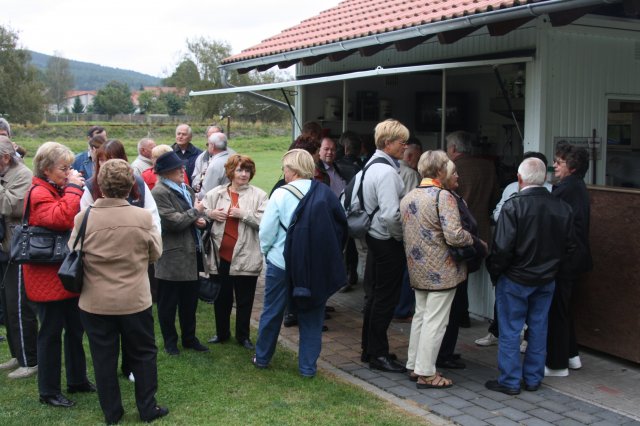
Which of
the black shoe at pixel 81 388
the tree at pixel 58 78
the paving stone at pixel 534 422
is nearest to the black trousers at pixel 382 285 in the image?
the paving stone at pixel 534 422

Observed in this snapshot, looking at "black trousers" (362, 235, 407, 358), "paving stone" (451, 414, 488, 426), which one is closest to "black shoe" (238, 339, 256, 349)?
"black trousers" (362, 235, 407, 358)

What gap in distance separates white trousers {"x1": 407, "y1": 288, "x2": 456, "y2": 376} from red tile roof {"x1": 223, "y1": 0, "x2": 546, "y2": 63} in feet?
7.73

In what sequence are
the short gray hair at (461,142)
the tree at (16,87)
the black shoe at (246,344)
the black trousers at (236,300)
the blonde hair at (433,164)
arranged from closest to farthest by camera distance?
1. the blonde hair at (433,164)
2. the black trousers at (236,300)
3. the black shoe at (246,344)
4. the short gray hair at (461,142)
5. the tree at (16,87)

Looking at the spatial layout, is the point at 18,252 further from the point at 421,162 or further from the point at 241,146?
the point at 241,146

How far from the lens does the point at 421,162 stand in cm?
504

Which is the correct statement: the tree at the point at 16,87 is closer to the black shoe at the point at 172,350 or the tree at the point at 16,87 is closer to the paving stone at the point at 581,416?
the black shoe at the point at 172,350

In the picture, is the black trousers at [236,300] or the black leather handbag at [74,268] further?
the black trousers at [236,300]

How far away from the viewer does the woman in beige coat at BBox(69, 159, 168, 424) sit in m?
4.17

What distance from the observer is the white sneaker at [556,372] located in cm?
535

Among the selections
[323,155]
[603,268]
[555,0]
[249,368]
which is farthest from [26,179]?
[603,268]

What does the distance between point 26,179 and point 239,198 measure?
165 cm

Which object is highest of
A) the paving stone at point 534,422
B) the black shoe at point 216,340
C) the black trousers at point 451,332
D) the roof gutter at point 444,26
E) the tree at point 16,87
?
the tree at point 16,87

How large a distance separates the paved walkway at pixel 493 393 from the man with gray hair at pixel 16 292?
2161mm

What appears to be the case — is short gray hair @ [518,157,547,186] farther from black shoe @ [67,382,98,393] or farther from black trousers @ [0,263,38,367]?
black trousers @ [0,263,38,367]
